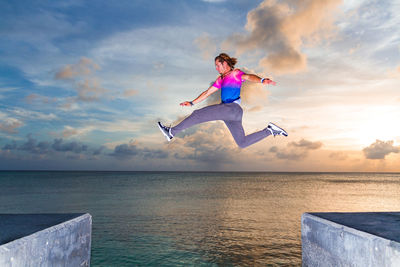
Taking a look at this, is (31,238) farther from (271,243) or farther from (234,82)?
(271,243)

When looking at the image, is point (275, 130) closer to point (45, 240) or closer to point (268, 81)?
point (268, 81)

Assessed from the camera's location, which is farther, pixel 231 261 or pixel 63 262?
pixel 231 261

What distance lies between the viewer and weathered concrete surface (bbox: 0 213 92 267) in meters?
3.66

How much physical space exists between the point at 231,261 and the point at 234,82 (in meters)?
10.5

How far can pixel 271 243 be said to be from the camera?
16125mm

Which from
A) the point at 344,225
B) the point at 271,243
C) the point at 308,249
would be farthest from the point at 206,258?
the point at 344,225

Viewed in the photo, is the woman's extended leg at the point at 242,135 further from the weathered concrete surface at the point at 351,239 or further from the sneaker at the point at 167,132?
the weathered concrete surface at the point at 351,239

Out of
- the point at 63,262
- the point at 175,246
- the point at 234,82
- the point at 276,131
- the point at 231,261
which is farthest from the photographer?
the point at 175,246

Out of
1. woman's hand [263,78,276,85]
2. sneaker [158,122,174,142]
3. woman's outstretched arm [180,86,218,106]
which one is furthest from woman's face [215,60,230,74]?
sneaker [158,122,174,142]

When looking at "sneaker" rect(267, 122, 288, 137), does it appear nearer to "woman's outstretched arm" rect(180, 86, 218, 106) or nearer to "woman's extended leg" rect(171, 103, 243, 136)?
"woman's extended leg" rect(171, 103, 243, 136)

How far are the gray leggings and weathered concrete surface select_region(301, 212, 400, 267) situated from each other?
2141mm

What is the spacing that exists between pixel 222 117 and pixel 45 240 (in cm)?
355

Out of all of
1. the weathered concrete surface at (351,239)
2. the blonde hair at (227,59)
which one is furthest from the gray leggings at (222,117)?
the weathered concrete surface at (351,239)

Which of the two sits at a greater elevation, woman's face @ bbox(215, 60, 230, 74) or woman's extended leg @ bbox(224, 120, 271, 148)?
woman's face @ bbox(215, 60, 230, 74)
